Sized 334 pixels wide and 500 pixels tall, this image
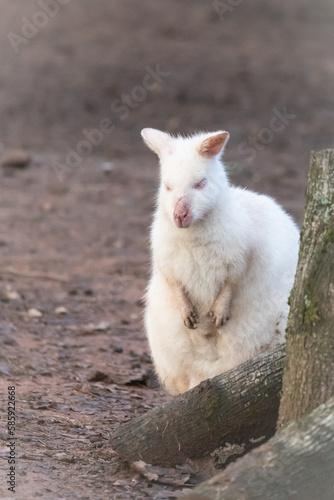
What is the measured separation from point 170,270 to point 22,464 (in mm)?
1104

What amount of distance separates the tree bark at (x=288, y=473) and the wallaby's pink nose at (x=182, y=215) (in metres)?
1.18

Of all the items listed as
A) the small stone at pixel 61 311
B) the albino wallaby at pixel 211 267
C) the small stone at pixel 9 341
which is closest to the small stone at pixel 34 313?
the small stone at pixel 61 311

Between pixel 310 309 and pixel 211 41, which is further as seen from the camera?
pixel 211 41

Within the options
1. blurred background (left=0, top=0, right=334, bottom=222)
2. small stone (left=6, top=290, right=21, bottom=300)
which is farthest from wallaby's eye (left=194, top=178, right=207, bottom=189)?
blurred background (left=0, top=0, right=334, bottom=222)

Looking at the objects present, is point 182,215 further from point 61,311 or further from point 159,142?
point 61,311

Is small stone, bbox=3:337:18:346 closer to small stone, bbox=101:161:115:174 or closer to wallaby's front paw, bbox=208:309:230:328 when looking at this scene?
wallaby's front paw, bbox=208:309:230:328

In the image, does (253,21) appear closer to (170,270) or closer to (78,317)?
(78,317)

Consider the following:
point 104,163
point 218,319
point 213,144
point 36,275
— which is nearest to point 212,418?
point 218,319

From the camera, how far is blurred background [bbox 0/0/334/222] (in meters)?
11.1

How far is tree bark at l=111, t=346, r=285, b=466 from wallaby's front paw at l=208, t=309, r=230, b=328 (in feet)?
1.50

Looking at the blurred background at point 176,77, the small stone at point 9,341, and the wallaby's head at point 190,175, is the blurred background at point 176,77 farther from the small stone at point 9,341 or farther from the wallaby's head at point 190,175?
the wallaby's head at point 190,175

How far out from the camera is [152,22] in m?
14.3

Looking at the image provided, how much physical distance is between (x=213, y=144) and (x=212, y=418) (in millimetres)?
1223

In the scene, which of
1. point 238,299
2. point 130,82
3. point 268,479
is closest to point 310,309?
point 268,479
